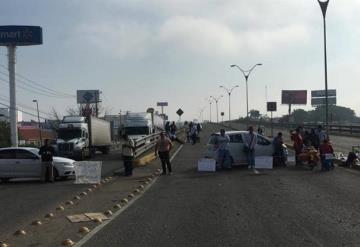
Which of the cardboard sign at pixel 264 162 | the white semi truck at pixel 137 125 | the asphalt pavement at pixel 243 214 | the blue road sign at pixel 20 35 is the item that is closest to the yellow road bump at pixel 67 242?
the asphalt pavement at pixel 243 214

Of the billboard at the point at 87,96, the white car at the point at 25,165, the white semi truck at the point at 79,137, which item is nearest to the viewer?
the white car at the point at 25,165

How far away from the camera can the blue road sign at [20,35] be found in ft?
177

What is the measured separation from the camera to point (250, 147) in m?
24.9

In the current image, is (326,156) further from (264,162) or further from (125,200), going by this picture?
(125,200)

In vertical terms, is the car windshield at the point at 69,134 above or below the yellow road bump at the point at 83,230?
above

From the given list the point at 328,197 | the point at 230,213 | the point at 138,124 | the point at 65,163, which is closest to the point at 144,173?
the point at 65,163

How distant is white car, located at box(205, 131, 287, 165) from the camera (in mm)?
25425

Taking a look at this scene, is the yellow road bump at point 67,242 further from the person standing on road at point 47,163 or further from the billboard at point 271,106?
the billboard at point 271,106

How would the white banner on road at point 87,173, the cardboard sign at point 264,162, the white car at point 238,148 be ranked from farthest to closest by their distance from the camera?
the white car at point 238,148
the cardboard sign at point 264,162
the white banner on road at point 87,173

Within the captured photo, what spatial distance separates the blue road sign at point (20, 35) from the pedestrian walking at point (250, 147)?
1359 inches

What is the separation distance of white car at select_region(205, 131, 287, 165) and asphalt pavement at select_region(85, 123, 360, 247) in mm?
5072

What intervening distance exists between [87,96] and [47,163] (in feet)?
310

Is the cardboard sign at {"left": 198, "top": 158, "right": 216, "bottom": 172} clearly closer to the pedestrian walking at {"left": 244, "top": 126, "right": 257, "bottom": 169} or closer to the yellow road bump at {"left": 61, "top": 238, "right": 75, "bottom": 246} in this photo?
the pedestrian walking at {"left": 244, "top": 126, "right": 257, "bottom": 169}

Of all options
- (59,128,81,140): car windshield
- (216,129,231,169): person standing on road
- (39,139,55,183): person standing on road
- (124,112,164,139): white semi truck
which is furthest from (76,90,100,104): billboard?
(39,139,55,183): person standing on road
